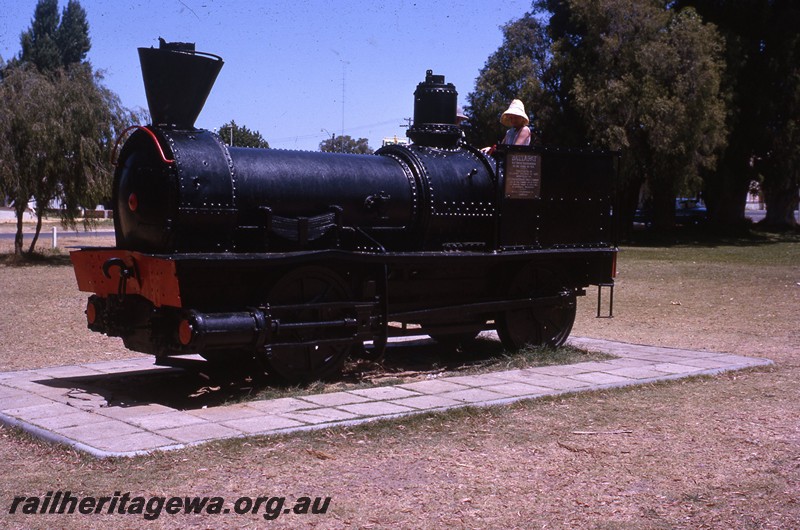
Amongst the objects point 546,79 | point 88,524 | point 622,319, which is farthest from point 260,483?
point 546,79

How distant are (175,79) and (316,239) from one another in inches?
74.4

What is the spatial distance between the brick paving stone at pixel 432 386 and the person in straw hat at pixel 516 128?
2.86m

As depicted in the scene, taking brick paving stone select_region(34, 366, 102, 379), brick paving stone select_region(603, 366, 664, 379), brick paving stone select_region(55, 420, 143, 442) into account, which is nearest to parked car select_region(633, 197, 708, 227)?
brick paving stone select_region(603, 366, 664, 379)

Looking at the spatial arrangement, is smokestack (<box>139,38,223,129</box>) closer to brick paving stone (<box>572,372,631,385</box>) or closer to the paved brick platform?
the paved brick platform

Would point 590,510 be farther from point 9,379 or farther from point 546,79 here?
point 546,79

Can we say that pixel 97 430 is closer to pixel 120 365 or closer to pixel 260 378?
pixel 260 378

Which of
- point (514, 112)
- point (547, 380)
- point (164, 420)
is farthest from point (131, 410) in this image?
point (514, 112)

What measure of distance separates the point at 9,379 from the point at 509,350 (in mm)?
5207

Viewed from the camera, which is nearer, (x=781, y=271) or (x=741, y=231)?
(x=781, y=271)

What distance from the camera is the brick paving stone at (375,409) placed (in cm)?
749

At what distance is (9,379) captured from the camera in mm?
8953

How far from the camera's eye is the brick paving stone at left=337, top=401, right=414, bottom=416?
749cm

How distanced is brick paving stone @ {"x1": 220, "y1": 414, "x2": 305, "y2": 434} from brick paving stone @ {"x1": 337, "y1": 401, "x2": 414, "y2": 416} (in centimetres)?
60

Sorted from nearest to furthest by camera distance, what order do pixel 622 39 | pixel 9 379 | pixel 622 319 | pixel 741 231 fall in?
pixel 9 379 → pixel 622 319 → pixel 622 39 → pixel 741 231
